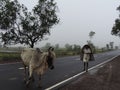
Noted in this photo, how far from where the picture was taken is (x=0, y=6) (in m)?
33.5

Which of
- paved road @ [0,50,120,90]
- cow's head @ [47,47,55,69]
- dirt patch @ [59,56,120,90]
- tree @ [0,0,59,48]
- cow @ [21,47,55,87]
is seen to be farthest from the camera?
tree @ [0,0,59,48]

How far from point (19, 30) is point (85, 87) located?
25.5m

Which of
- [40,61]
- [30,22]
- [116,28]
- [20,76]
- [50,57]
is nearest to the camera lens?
[50,57]

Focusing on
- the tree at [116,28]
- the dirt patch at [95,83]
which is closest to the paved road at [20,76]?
the dirt patch at [95,83]

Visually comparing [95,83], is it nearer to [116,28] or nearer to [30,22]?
[30,22]

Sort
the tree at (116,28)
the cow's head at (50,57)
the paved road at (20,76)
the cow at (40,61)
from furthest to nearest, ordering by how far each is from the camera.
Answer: the tree at (116,28) → the paved road at (20,76) → the cow at (40,61) → the cow's head at (50,57)

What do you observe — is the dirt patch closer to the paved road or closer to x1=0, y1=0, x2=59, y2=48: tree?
the paved road

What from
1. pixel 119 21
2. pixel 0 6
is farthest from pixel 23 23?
pixel 119 21

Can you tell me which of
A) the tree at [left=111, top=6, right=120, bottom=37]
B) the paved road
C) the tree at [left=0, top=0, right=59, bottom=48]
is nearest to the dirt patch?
the paved road

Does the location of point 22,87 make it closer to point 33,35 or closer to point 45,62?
point 45,62

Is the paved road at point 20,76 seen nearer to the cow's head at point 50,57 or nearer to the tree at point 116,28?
the cow's head at point 50,57

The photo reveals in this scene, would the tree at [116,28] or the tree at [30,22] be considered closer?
the tree at [30,22]

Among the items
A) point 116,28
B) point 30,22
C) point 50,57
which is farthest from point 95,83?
point 116,28

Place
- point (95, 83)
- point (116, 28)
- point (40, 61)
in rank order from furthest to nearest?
1. point (116, 28)
2. point (95, 83)
3. point (40, 61)
